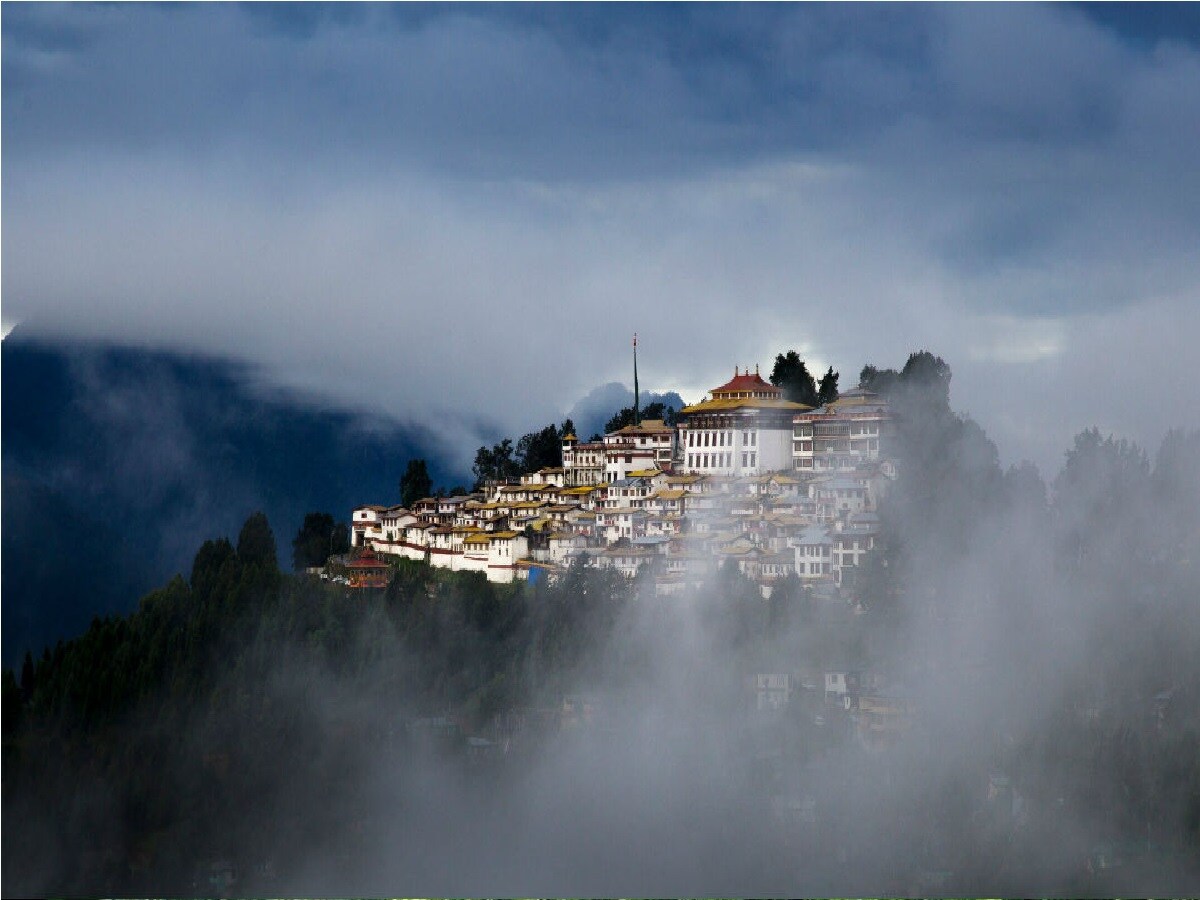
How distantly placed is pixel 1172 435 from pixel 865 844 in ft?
11.9

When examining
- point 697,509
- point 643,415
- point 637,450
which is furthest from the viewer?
point 643,415

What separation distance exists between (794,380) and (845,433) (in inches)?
65.1

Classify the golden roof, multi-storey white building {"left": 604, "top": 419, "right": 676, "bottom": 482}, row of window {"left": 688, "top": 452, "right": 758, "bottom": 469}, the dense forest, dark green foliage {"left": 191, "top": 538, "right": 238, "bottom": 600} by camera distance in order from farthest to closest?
multi-storey white building {"left": 604, "top": 419, "right": 676, "bottom": 482}, row of window {"left": 688, "top": 452, "right": 758, "bottom": 469}, the golden roof, dark green foliage {"left": 191, "top": 538, "right": 238, "bottom": 600}, the dense forest

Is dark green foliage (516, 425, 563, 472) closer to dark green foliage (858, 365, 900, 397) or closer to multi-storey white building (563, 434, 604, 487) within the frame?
multi-storey white building (563, 434, 604, 487)

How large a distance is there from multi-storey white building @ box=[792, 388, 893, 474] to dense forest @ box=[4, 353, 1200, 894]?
0.35 meters

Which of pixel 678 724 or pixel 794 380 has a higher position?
pixel 794 380

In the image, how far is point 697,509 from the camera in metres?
13.0

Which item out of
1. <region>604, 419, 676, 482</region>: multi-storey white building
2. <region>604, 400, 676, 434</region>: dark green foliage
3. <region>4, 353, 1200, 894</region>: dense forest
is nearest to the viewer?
<region>4, 353, 1200, 894</region>: dense forest

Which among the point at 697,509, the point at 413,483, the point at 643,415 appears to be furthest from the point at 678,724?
the point at 643,415

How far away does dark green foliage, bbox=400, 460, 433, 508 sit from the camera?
50.8 feet

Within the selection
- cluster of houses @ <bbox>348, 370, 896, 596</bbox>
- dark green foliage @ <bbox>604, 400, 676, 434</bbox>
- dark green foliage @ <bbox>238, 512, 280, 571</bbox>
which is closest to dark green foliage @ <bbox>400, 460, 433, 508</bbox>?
cluster of houses @ <bbox>348, 370, 896, 596</bbox>

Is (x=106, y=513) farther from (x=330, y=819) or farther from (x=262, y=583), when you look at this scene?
(x=330, y=819)

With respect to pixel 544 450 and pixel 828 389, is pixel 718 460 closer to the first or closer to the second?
pixel 828 389

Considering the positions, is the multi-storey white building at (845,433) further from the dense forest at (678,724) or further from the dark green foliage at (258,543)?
the dark green foliage at (258,543)
